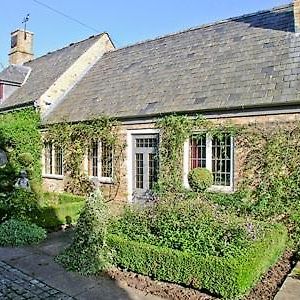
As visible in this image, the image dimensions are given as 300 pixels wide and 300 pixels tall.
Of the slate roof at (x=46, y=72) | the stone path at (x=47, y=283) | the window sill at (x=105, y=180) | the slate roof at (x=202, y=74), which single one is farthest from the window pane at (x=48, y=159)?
the stone path at (x=47, y=283)

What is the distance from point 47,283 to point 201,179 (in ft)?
20.5

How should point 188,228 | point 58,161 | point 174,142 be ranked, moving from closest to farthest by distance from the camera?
point 188,228 → point 174,142 → point 58,161

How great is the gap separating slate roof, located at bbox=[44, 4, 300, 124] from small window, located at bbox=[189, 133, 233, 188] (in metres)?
1.08

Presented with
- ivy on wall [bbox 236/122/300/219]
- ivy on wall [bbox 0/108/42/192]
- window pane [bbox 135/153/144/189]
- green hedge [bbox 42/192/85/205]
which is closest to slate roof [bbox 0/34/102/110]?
ivy on wall [bbox 0/108/42/192]

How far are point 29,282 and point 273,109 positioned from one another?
8.01m

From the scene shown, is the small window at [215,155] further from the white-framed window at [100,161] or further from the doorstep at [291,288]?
the doorstep at [291,288]

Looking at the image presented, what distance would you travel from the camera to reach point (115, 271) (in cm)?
728

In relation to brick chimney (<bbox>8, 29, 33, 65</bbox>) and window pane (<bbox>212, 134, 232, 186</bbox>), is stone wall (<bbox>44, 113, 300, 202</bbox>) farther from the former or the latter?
brick chimney (<bbox>8, 29, 33, 65</bbox>)

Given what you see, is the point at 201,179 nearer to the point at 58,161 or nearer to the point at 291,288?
the point at 291,288

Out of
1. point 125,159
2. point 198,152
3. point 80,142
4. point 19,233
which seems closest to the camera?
point 19,233

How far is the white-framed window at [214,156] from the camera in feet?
37.6

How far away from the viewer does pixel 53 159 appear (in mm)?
18641

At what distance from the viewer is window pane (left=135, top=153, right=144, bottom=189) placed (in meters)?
14.3

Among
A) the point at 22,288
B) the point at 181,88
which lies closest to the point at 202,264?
the point at 22,288
